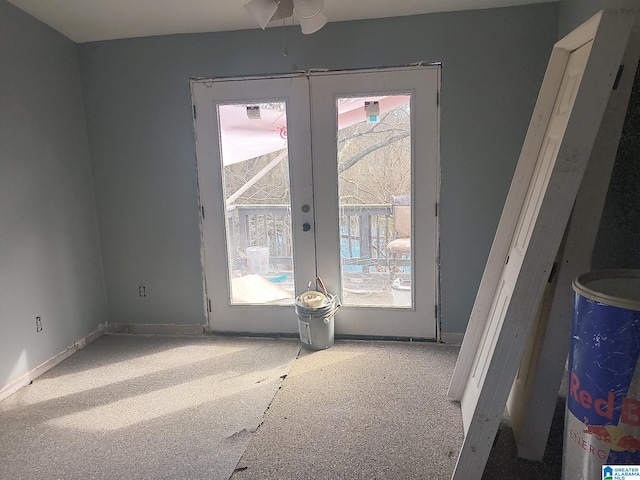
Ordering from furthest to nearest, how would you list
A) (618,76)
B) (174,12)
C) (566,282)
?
(174,12)
(566,282)
(618,76)

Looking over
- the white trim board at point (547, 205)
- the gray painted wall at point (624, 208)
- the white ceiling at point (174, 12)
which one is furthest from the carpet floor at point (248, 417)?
the white ceiling at point (174, 12)

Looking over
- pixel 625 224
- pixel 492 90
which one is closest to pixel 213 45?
pixel 492 90

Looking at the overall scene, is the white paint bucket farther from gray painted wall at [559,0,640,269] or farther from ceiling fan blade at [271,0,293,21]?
gray painted wall at [559,0,640,269]

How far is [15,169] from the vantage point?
9.53 feet

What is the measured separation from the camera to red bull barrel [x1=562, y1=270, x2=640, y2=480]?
1.40 m

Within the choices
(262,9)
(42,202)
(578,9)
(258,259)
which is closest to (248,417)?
(258,259)

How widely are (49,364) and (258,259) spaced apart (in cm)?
158

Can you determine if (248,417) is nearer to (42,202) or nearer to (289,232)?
(289,232)

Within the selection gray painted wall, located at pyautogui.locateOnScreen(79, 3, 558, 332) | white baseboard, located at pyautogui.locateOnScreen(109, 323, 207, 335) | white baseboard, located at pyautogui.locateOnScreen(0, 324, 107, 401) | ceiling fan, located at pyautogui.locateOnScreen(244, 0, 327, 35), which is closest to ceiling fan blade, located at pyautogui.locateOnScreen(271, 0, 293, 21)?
ceiling fan, located at pyautogui.locateOnScreen(244, 0, 327, 35)

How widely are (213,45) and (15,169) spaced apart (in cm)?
153

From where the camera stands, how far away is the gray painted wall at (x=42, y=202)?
9.36 feet

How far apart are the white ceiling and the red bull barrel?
213 cm

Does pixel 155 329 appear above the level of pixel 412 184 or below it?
below

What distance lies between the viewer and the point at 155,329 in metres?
3.77
